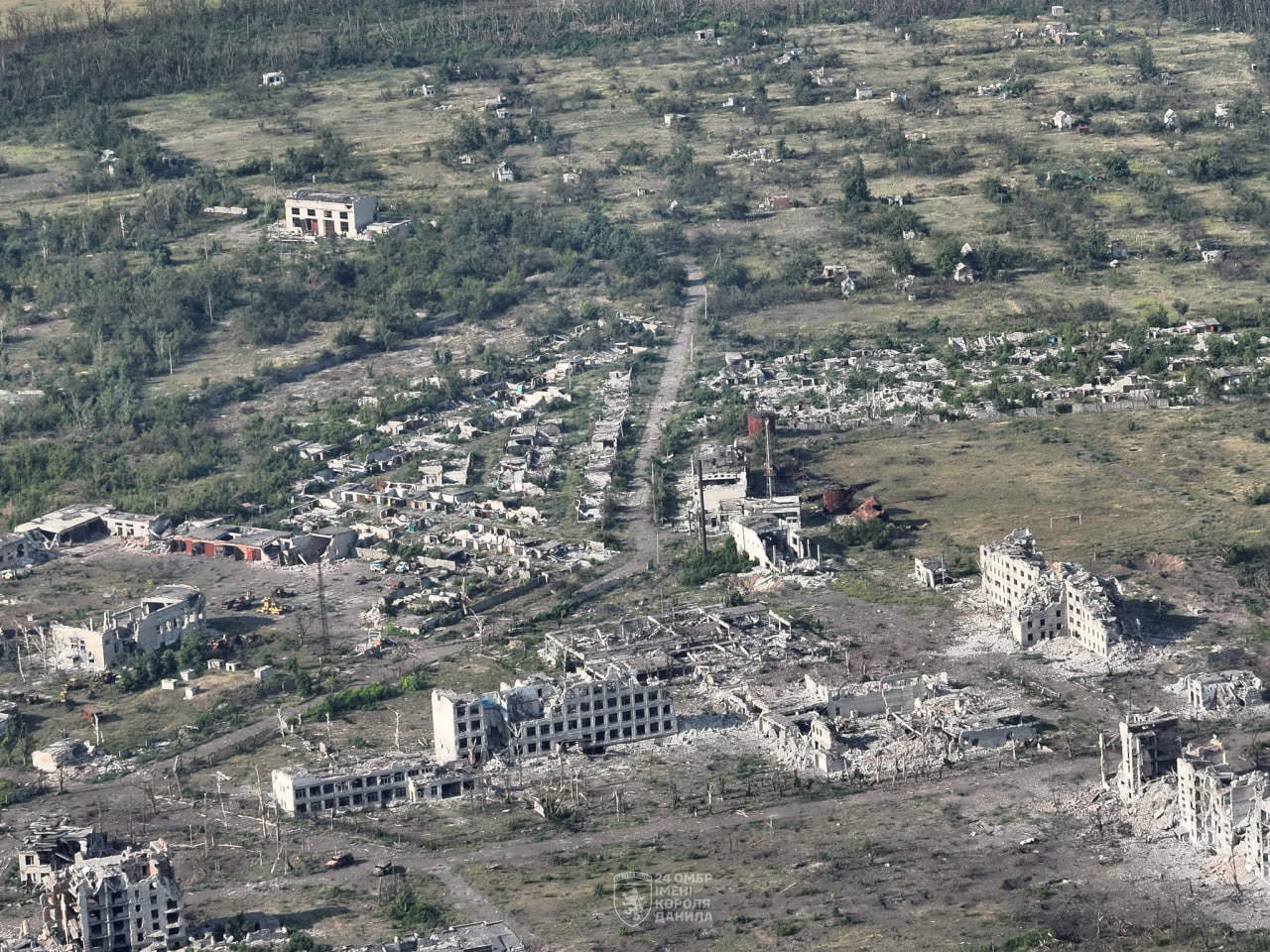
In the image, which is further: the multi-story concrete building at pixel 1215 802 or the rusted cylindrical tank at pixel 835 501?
the rusted cylindrical tank at pixel 835 501

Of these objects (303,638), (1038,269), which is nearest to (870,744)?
(303,638)

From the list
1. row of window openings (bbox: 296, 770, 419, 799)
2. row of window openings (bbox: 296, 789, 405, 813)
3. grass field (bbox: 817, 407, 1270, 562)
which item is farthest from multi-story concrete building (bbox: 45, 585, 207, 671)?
grass field (bbox: 817, 407, 1270, 562)

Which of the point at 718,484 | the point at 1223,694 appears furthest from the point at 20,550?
the point at 1223,694

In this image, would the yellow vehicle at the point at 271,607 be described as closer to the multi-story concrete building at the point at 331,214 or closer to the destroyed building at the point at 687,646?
the destroyed building at the point at 687,646

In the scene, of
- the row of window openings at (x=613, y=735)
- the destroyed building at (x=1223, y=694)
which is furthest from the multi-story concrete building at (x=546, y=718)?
the destroyed building at (x=1223, y=694)

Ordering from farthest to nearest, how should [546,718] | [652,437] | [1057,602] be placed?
[652,437], [1057,602], [546,718]

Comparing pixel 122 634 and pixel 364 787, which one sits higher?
pixel 122 634

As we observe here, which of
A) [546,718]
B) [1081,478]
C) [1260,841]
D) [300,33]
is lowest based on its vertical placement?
[1081,478]

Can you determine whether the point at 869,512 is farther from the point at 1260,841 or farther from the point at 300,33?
the point at 300,33
